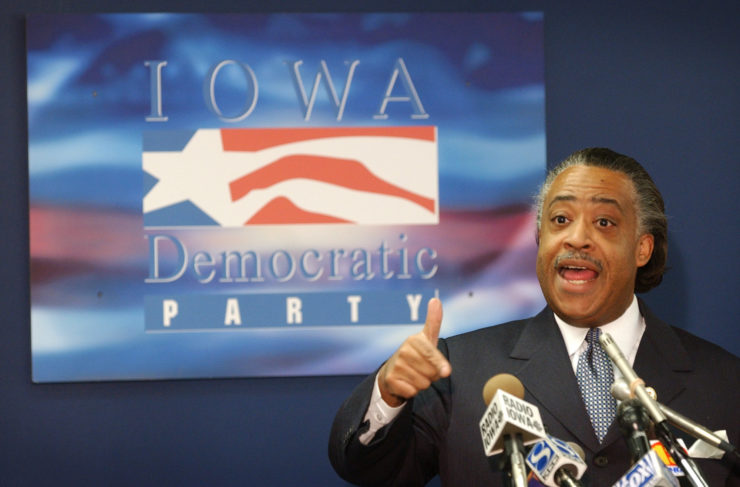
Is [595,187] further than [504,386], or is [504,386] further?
[595,187]

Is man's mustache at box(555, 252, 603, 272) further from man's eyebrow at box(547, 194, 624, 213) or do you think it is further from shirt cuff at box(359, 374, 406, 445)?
shirt cuff at box(359, 374, 406, 445)

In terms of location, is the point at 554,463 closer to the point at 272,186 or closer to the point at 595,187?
the point at 595,187

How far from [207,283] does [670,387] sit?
4.79 ft

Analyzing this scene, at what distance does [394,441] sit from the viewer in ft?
5.57

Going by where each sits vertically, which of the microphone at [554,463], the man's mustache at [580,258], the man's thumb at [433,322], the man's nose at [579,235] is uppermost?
the man's nose at [579,235]

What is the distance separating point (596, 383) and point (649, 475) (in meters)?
0.78

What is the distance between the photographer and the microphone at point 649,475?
3.27 ft

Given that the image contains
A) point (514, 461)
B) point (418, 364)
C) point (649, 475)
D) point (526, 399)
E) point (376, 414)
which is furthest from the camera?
point (526, 399)

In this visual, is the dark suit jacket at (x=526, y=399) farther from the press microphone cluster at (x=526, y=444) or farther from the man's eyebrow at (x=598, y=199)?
the press microphone cluster at (x=526, y=444)

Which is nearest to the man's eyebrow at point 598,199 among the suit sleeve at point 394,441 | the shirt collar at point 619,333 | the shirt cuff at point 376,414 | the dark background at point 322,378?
the shirt collar at point 619,333

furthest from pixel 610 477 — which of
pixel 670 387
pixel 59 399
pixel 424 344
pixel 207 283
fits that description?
pixel 59 399

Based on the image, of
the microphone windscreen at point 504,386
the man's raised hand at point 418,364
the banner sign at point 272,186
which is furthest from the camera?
the banner sign at point 272,186

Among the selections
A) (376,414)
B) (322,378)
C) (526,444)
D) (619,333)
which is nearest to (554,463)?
(526,444)

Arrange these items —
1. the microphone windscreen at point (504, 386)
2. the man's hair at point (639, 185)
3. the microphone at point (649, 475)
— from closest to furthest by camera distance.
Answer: the microphone at point (649, 475)
the microphone windscreen at point (504, 386)
the man's hair at point (639, 185)
